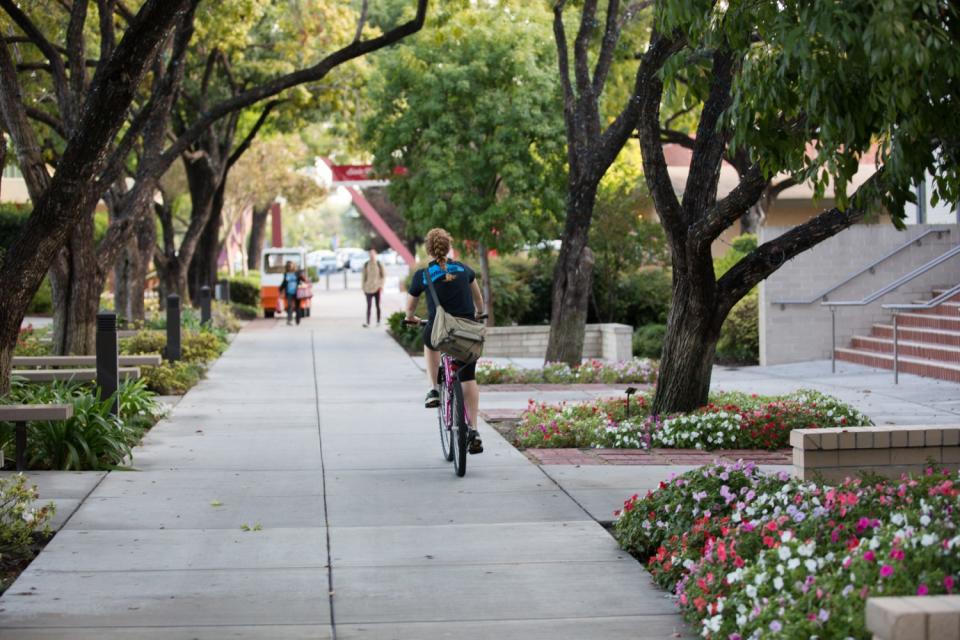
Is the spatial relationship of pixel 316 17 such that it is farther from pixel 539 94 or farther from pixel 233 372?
pixel 233 372

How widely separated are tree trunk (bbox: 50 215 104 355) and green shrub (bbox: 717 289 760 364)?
10611 mm

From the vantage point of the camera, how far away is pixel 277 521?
8.36 m

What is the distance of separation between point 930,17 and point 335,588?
3889 millimetres

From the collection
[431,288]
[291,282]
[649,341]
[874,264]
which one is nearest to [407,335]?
[649,341]

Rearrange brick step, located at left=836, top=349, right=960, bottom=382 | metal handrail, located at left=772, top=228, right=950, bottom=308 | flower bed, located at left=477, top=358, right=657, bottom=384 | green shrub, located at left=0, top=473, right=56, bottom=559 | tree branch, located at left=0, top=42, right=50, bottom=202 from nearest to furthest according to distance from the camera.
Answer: green shrub, located at left=0, top=473, right=56, bottom=559 → tree branch, located at left=0, top=42, right=50, bottom=202 → brick step, located at left=836, top=349, right=960, bottom=382 → flower bed, located at left=477, top=358, right=657, bottom=384 → metal handrail, located at left=772, top=228, right=950, bottom=308

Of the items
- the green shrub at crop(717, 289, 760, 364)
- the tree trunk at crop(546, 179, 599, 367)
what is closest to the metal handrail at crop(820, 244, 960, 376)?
the green shrub at crop(717, 289, 760, 364)

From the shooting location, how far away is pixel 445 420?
1043 centimetres

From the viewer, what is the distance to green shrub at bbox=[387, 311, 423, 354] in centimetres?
2413

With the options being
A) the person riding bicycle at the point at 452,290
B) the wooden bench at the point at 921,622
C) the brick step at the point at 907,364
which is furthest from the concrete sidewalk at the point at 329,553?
the brick step at the point at 907,364

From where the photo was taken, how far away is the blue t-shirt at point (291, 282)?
3366cm

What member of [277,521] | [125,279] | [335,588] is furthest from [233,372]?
[335,588]

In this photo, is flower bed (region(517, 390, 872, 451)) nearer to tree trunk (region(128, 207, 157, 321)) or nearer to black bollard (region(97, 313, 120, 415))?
black bollard (region(97, 313, 120, 415))

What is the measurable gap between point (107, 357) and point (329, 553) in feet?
17.5

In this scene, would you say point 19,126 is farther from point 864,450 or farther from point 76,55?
point 864,450
